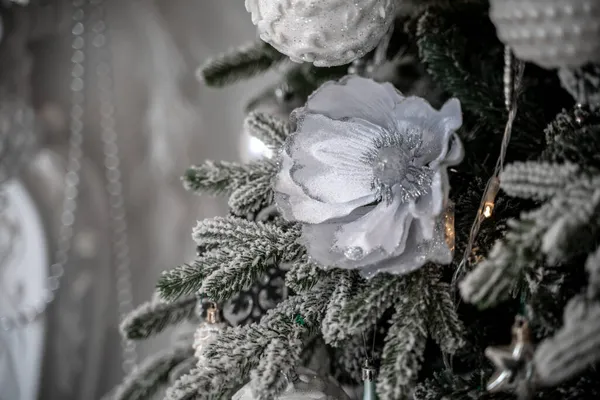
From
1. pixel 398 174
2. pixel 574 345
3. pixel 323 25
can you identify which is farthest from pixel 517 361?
pixel 323 25

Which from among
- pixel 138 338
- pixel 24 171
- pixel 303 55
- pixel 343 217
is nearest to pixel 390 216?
pixel 343 217

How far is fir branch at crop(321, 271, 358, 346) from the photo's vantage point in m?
0.36

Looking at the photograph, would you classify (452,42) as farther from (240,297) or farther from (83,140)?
(83,140)

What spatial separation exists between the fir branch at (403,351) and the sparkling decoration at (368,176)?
0.03 m

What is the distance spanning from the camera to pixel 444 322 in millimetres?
361

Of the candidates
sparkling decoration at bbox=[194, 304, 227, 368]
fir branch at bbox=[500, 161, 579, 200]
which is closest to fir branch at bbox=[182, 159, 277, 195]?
sparkling decoration at bbox=[194, 304, 227, 368]

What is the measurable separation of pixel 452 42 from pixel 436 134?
16cm

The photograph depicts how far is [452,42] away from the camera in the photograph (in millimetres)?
510

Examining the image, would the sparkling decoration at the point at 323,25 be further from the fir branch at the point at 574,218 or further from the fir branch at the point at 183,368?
the fir branch at the point at 183,368

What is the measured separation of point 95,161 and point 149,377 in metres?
0.56

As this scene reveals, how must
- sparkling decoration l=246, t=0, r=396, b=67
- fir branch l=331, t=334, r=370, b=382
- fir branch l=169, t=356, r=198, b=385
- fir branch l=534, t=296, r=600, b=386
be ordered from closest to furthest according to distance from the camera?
fir branch l=534, t=296, r=600, b=386, sparkling decoration l=246, t=0, r=396, b=67, fir branch l=331, t=334, r=370, b=382, fir branch l=169, t=356, r=198, b=385

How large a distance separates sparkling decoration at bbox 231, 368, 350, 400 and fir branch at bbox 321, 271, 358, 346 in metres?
0.07

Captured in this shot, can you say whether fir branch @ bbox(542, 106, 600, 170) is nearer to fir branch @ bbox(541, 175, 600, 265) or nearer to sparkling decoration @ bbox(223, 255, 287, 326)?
fir branch @ bbox(541, 175, 600, 265)

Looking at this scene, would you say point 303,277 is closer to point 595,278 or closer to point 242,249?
point 242,249
